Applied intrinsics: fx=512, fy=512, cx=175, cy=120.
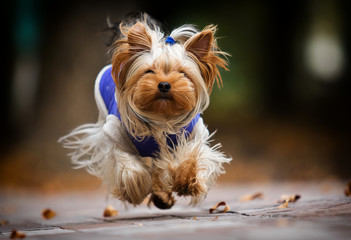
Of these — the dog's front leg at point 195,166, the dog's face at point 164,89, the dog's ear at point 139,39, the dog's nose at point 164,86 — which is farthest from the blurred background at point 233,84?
the dog's nose at point 164,86

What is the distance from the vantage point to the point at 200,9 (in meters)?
12.5

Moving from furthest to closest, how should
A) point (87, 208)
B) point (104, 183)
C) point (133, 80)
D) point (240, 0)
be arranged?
point (240, 0), point (87, 208), point (104, 183), point (133, 80)

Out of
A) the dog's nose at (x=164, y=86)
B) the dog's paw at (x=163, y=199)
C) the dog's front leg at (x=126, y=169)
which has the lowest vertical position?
the dog's paw at (x=163, y=199)

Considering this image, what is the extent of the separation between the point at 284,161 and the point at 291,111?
3603mm

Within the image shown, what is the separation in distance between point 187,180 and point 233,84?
989 cm

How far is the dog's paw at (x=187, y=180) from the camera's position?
3.29 m

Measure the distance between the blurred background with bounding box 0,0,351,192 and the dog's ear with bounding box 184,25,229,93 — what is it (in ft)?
13.4

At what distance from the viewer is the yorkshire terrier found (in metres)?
3.23

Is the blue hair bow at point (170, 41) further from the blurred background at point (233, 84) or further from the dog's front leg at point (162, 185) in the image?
the blurred background at point (233, 84)

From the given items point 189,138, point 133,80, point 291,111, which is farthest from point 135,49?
point 291,111

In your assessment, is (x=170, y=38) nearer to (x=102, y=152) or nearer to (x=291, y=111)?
(x=102, y=152)

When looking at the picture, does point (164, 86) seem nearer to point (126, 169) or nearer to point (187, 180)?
point (187, 180)

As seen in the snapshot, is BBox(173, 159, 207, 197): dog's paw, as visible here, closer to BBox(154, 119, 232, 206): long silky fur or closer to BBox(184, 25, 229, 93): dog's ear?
BBox(154, 119, 232, 206): long silky fur

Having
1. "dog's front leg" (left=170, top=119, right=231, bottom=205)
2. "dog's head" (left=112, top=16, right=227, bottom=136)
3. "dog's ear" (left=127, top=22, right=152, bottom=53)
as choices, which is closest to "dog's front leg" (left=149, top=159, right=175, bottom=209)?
"dog's front leg" (left=170, top=119, right=231, bottom=205)
